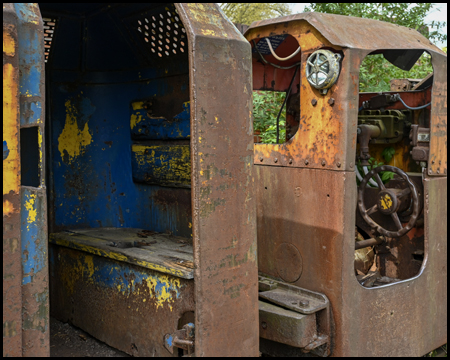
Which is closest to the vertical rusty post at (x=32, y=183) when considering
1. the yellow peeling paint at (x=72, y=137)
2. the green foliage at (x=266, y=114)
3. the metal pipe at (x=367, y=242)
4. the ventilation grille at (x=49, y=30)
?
the ventilation grille at (x=49, y=30)

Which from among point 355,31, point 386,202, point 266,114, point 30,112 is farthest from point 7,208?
point 266,114

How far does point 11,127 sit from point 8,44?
12.4 inches

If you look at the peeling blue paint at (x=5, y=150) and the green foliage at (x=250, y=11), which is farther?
the green foliage at (x=250, y=11)

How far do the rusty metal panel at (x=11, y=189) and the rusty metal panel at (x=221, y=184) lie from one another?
0.83m

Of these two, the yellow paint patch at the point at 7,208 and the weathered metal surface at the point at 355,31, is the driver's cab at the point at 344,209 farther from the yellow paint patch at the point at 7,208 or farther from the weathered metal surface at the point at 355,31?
the yellow paint patch at the point at 7,208

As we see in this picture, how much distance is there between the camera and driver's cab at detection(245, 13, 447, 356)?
10.2 ft

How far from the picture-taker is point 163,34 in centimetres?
358

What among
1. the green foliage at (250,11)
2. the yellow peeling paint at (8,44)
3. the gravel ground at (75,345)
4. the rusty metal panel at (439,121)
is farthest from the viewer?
the green foliage at (250,11)

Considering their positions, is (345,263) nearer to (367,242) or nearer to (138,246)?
(367,242)

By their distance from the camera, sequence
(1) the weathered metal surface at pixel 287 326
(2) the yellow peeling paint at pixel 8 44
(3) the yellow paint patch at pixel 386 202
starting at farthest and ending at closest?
(3) the yellow paint patch at pixel 386 202 → (1) the weathered metal surface at pixel 287 326 → (2) the yellow peeling paint at pixel 8 44

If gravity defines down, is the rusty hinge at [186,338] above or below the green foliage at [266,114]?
below

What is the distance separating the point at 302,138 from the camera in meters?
3.37

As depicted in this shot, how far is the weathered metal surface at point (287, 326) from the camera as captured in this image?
308 cm

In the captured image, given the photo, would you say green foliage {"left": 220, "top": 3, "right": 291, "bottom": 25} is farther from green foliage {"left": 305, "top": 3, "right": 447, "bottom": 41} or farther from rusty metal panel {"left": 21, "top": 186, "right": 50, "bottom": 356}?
rusty metal panel {"left": 21, "top": 186, "right": 50, "bottom": 356}
